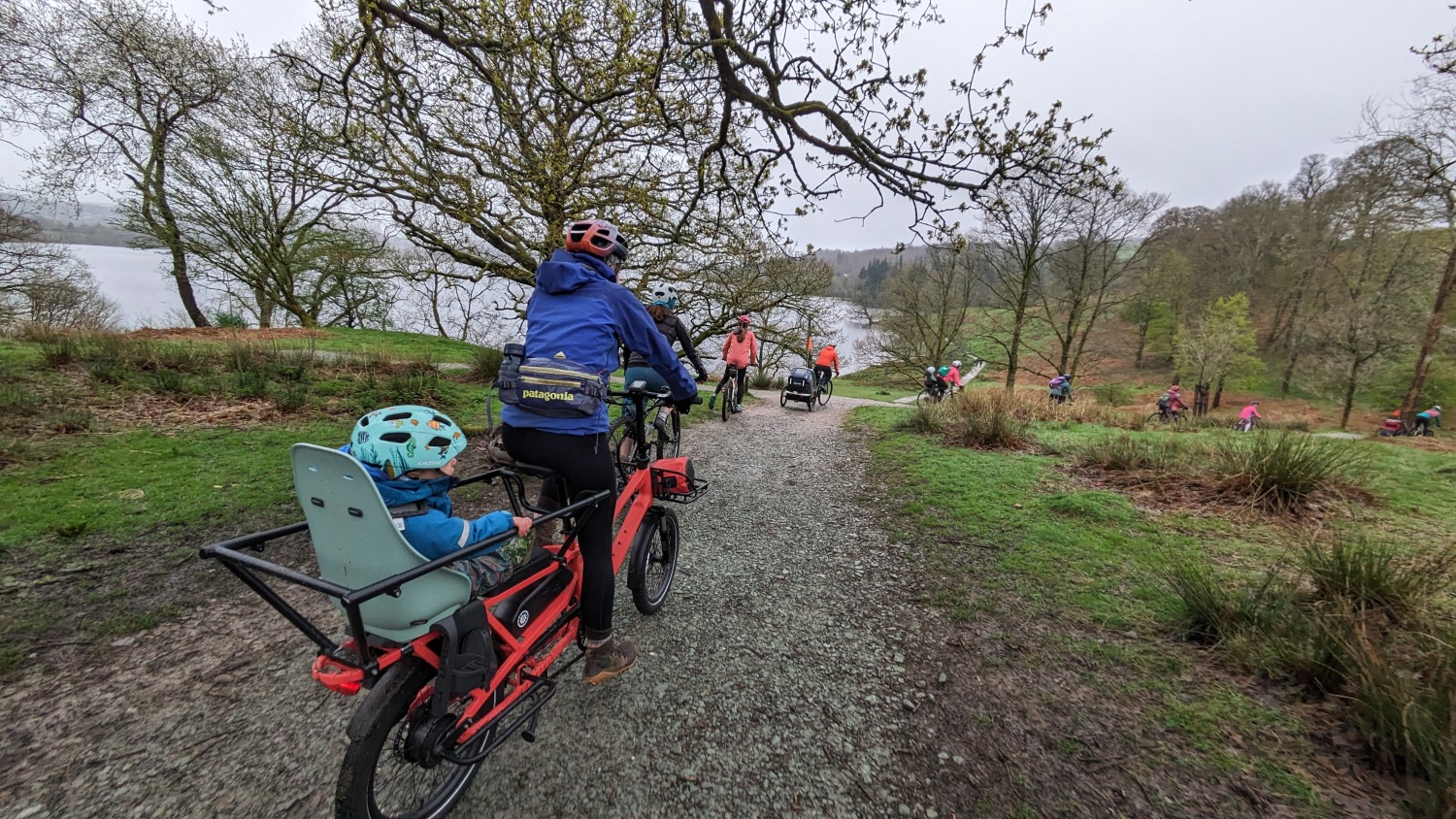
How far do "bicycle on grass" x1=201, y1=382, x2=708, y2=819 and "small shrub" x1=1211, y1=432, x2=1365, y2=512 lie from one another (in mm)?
5540

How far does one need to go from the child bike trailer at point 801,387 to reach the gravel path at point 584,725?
30.9ft

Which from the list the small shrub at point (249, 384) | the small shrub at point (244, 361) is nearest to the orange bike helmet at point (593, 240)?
the small shrub at point (249, 384)

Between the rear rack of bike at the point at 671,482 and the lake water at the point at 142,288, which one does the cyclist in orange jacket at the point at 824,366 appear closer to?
the lake water at the point at 142,288

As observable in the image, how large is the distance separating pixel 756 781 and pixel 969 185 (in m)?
4.83

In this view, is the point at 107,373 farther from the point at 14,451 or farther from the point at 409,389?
the point at 409,389

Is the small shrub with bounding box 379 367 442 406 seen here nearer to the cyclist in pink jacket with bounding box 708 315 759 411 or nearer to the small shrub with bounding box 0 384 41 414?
the small shrub with bounding box 0 384 41 414

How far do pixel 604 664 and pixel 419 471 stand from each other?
4.37 ft

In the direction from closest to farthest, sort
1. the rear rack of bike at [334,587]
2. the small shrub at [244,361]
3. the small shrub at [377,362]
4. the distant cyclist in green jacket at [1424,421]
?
the rear rack of bike at [334,587]
the small shrub at [244,361]
the small shrub at [377,362]
the distant cyclist in green jacket at [1424,421]

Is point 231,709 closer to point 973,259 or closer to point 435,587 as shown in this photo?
point 435,587

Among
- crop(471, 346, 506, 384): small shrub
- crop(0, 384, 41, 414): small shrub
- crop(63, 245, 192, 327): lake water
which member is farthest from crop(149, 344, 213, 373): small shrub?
crop(63, 245, 192, 327): lake water

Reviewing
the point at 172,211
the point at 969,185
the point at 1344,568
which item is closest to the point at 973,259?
the point at 969,185

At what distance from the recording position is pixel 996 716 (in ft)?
7.70

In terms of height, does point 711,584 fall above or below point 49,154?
below

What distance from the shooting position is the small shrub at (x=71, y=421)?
4676 mm
